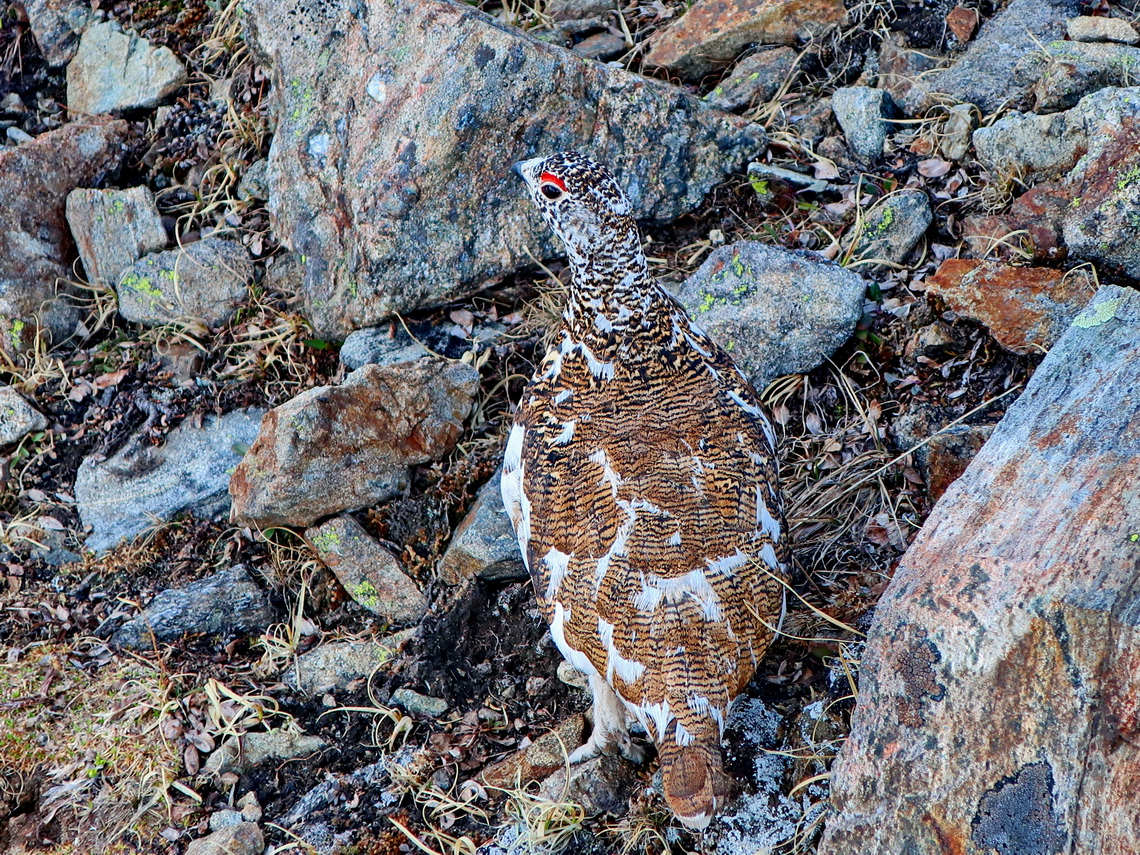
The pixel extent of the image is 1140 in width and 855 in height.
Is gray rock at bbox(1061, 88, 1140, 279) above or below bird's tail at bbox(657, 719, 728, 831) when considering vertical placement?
above

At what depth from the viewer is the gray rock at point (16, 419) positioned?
640 centimetres

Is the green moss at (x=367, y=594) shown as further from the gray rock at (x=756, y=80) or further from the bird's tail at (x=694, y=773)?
the gray rock at (x=756, y=80)

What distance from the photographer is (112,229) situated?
274 inches

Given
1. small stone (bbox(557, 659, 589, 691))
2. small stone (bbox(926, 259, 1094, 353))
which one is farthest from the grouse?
small stone (bbox(926, 259, 1094, 353))

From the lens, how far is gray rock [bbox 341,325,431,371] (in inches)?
237

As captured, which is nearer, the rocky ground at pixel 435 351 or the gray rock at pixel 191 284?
the rocky ground at pixel 435 351

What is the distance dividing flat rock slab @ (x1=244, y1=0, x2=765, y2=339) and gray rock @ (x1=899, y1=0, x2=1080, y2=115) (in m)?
1.05

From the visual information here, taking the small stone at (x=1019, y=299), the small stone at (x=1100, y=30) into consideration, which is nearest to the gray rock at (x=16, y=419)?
the small stone at (x=1019, y=299)

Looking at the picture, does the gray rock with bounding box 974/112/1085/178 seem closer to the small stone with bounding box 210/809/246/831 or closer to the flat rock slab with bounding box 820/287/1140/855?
the flat rock slab with bounding box 820/287/1140/855

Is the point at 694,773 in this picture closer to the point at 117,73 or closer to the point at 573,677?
the point at 573,677

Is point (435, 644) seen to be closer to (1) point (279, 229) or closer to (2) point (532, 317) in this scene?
(2) point (532, 317)

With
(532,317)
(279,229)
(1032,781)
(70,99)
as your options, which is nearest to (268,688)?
(532,317)

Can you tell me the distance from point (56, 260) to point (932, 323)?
5.86 meters

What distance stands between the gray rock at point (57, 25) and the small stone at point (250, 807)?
6049mm
